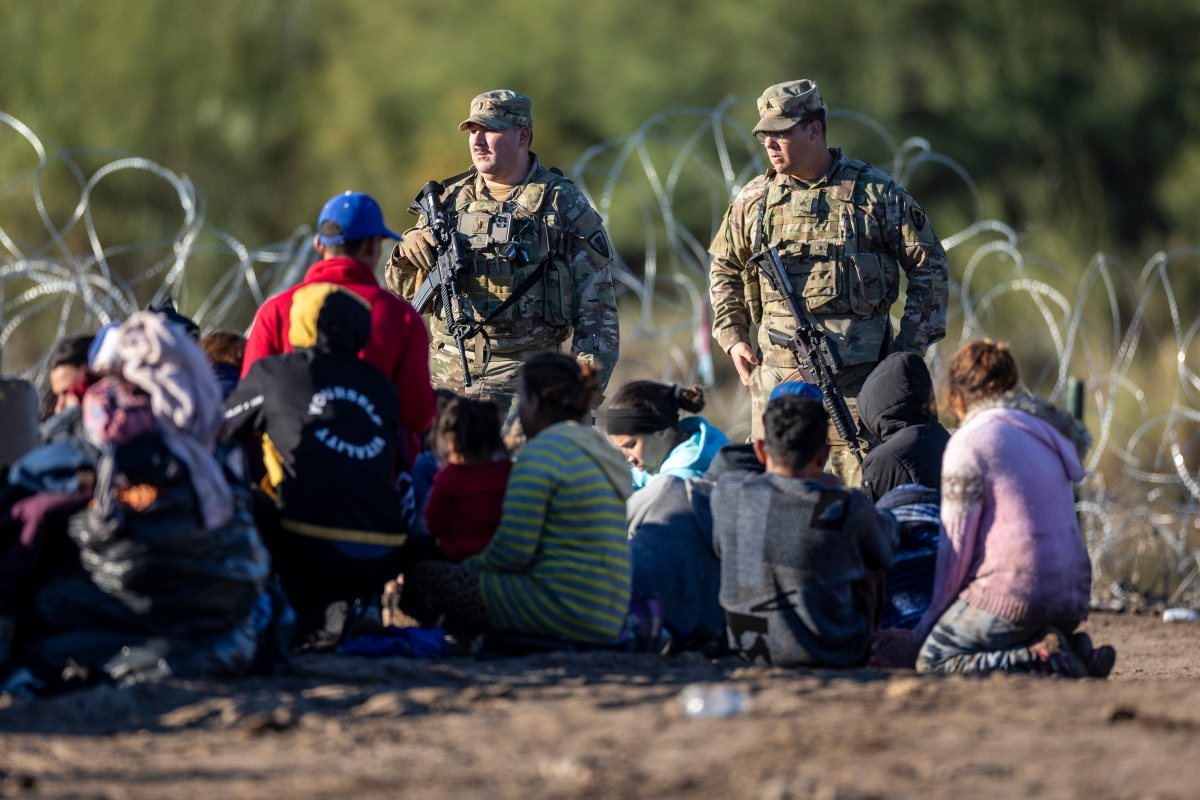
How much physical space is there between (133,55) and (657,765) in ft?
64.0

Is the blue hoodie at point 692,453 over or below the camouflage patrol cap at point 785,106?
below

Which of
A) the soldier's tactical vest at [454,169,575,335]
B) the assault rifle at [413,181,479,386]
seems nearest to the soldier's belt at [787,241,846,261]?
the soldier's tactical vest at [454,169,575,335]

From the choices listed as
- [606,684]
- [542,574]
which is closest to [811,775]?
[606,684]

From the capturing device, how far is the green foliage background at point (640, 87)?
19578 mm

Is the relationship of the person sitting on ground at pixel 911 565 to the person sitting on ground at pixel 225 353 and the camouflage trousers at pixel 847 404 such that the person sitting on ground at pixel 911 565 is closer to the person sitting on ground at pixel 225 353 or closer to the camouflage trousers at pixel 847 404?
the camouflage trousers at pixel 847 404

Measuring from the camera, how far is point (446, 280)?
234 inches

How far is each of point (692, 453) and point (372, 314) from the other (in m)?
1.32

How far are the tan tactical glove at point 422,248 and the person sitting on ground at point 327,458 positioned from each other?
1681 millimetres

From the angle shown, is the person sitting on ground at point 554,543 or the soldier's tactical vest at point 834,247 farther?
the soldier's tactical vest at point 834,247

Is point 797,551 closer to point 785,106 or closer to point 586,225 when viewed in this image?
point 586,225

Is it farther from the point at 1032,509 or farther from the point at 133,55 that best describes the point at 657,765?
the point at 133,55

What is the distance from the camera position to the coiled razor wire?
6.95m

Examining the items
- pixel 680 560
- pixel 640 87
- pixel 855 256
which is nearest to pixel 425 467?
pixel 680 560

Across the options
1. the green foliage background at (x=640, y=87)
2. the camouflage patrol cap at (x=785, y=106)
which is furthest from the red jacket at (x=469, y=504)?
the green foliage background at (x=640, y=87)
